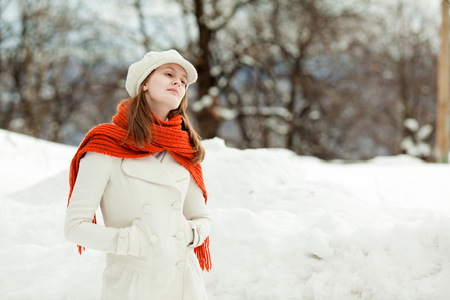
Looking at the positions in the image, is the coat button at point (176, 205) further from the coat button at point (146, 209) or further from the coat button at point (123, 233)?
the coat button at point (123, 233)

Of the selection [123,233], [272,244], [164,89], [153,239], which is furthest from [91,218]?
[272,244]

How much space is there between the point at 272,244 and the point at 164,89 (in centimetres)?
173

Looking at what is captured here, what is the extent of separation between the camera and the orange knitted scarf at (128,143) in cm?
186

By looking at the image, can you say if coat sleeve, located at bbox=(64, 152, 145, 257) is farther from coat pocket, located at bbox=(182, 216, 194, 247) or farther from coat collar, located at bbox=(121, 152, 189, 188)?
coat pocket, located at bbox=(182, 216, 194, 247)

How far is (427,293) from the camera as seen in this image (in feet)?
8.62

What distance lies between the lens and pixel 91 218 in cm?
180

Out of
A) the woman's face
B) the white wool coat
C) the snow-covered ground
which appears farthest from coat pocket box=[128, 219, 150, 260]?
the snow-covered ground

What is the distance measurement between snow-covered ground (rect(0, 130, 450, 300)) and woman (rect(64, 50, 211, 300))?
1.22 meters

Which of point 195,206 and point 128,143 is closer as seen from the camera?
point 128,143

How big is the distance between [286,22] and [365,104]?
11.3 metres

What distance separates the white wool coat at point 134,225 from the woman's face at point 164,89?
0.25 m

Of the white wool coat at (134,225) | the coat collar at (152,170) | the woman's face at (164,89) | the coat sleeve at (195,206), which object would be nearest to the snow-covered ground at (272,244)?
the coat sleeve at (195,206)

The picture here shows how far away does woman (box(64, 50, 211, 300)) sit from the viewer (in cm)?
179

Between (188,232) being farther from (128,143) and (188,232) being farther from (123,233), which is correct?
(128,143)
